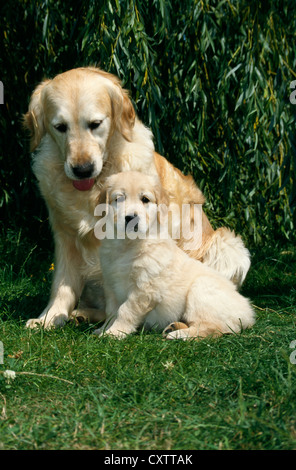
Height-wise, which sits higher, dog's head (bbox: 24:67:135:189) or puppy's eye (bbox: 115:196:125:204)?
dog's head (bbox: 24:67:135:189)

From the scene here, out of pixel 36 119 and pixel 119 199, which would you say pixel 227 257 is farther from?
pixel 36 119

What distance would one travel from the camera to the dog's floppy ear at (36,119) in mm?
4039

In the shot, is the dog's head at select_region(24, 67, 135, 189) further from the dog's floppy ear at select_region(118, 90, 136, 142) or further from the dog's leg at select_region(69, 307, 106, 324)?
the dog's leg at select_region(69, 307, 106, 324)

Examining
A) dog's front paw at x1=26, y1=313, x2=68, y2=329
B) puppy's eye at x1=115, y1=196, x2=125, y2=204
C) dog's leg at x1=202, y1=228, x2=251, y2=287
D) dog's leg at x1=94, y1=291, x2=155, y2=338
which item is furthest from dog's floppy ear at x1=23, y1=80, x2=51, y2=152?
dog's leg at x1=202, y1=228, x2=251, y2=287

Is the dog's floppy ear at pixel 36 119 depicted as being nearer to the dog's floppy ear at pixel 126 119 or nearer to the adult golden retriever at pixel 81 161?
the adult golden retriever at pixel 81 161

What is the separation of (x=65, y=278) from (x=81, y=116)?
1.11 meters

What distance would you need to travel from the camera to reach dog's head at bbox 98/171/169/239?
142 inches

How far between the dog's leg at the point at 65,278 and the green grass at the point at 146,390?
246 millimetres

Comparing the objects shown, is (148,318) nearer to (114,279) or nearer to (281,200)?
(114,279)

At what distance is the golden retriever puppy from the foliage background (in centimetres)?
126

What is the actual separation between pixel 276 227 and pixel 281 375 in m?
4.05

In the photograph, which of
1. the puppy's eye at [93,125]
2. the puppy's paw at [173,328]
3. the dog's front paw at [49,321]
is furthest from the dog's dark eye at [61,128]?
the puppy's paw at [173,328]

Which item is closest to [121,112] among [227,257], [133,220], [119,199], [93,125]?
[93,125]
